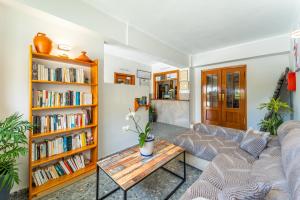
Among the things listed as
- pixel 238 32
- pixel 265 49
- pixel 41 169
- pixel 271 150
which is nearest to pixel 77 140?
pixel 41 169

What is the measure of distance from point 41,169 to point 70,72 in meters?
1.39

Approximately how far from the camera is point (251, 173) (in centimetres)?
135

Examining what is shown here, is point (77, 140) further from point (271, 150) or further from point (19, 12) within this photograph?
point (271, 150)

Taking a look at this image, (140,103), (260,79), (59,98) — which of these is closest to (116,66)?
(140,103)

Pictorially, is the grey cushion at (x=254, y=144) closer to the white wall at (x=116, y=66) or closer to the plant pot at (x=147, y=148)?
the plant pot at (x=147, y=148)

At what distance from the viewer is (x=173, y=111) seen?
5406 millimetres

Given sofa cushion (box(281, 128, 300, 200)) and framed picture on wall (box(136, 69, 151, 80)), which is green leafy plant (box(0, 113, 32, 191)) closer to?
sofa cushion (box(281, 128, 300, 200))

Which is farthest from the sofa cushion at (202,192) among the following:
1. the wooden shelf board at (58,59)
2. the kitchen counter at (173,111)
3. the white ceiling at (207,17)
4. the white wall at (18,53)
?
the kitchen counter at (173,111)

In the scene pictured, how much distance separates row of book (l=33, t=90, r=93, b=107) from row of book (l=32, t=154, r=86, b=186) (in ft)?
2.80

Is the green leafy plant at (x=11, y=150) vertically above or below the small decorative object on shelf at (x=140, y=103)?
below

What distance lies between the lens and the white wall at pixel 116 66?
15.6ft

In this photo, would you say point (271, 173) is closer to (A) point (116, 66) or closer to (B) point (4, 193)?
(B) point (4, 193)

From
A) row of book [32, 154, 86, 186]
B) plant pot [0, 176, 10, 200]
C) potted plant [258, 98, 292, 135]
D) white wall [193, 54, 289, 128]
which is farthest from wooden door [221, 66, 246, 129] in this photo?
plant pot [0, 176, 10, 200]

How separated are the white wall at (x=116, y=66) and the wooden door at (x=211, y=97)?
2.75 metres
